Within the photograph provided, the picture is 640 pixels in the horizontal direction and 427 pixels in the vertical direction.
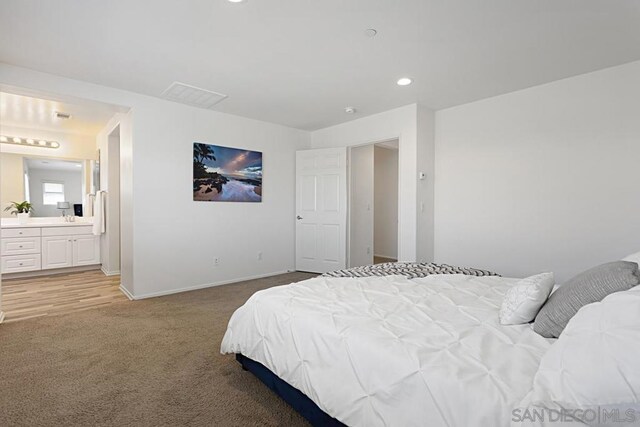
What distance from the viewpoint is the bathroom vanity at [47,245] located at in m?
4.68

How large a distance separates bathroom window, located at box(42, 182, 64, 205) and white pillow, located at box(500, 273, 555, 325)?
689cm

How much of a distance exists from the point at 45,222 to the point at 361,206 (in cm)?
529

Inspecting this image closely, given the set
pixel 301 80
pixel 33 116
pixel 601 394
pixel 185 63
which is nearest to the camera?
pixel 601 394

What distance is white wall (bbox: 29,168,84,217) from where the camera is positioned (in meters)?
5.39

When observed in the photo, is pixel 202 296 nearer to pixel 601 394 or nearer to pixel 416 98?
pixel 416 98

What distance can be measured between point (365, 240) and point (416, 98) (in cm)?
263

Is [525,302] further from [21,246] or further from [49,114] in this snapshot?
[21,246]

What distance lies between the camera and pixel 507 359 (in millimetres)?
1132

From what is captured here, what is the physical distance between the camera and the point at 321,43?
2.62m

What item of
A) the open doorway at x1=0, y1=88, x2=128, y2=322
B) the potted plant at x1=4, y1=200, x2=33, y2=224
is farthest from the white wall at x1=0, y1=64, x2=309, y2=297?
the potted plant at x1=4, y1=200, x2=33, y2=224

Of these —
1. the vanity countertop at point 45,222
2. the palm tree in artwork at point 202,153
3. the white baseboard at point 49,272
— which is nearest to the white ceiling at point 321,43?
the palm tree in artwork at point 202,153

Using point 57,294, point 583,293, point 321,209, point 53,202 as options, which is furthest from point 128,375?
point 53,202

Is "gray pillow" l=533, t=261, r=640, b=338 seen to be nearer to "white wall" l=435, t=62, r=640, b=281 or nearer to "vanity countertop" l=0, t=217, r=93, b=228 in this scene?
"white wall" l=435, t=62, r=640, b=281

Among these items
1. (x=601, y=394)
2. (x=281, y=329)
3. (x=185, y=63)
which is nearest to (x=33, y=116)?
(x=185, y=63)
